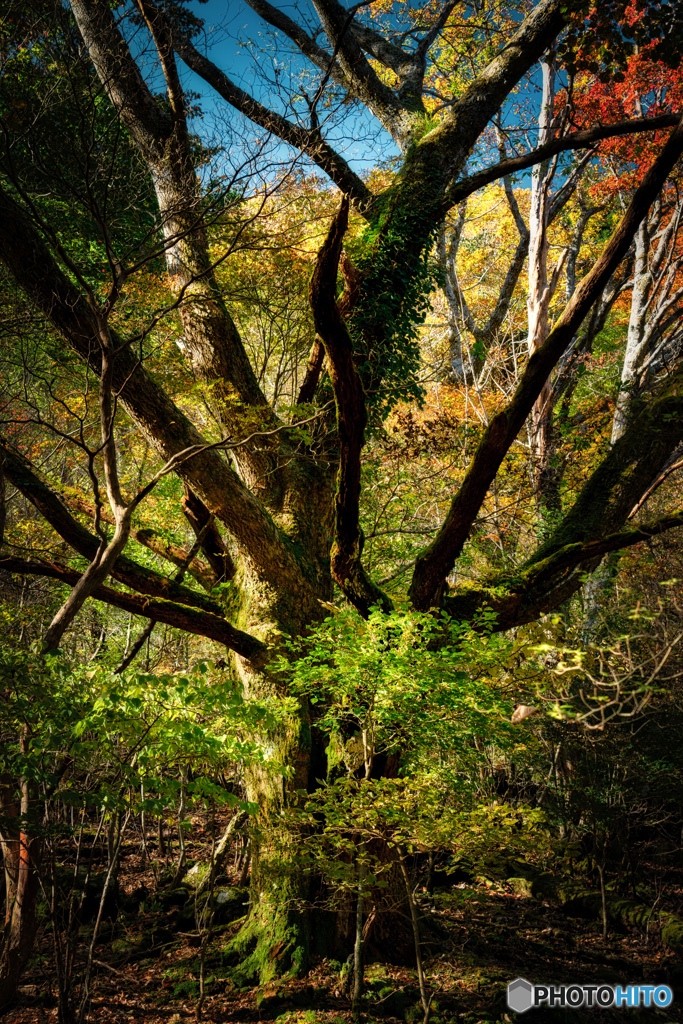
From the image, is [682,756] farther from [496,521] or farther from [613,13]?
[613,13]

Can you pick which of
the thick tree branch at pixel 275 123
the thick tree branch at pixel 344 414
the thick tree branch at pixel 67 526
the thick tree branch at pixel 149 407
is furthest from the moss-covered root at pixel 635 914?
the thick tree branch at pixel 275 123

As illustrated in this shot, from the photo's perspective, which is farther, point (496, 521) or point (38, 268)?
point (496, 521)

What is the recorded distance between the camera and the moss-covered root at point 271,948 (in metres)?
4.85

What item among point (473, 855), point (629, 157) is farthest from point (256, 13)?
point (473, 855)

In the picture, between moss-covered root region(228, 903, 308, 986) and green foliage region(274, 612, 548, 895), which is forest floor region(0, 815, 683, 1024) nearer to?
moss-covered root region(228, 903, 308, 986)

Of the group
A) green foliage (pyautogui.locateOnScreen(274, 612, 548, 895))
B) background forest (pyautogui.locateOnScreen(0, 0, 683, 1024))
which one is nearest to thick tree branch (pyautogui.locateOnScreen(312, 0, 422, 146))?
background forest (pyautogui.locateOnScreen(0, 0, 683, 1024))

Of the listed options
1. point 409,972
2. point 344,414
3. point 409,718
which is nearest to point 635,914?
point 409,972

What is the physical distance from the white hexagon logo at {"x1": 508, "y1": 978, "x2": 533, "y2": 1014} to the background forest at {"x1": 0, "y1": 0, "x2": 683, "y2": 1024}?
100 millimetres

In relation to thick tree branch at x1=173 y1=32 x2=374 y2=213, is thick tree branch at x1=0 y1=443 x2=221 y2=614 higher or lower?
lower

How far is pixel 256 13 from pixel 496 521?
806 cm

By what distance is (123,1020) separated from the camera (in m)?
4.80

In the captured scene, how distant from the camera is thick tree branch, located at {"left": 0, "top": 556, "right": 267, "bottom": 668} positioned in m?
4.59

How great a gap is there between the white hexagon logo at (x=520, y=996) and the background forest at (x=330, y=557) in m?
0.10

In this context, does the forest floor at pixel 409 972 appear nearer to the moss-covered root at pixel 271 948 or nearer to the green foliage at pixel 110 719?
the moss-covered root at pixel 271 948
